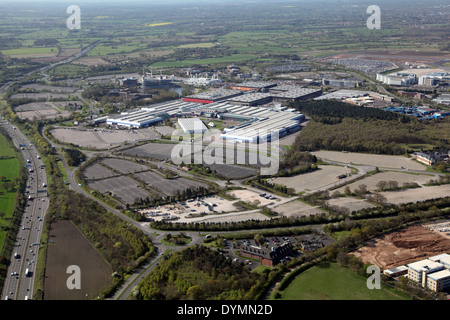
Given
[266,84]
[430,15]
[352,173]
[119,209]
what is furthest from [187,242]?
[430,15]

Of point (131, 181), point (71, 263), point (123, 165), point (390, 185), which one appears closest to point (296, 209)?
point (390, 185)

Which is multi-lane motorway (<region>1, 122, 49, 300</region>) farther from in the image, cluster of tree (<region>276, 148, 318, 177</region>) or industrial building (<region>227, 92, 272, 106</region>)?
industrial building (<region>227, 92, 272, 106</region>)

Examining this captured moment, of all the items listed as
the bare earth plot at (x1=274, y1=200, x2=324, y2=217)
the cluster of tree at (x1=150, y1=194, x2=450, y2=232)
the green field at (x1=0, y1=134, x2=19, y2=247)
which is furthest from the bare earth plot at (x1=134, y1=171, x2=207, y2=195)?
the green field at (x1=0, y1=134, x2=19, y2=247)

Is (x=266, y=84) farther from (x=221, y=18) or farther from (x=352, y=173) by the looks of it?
(x=221, y=18)

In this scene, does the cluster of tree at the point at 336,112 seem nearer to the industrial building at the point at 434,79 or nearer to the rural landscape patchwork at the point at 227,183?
the rural landscape patchwork at the point at 227,183

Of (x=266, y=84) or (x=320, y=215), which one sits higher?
(x=266, y=84)
